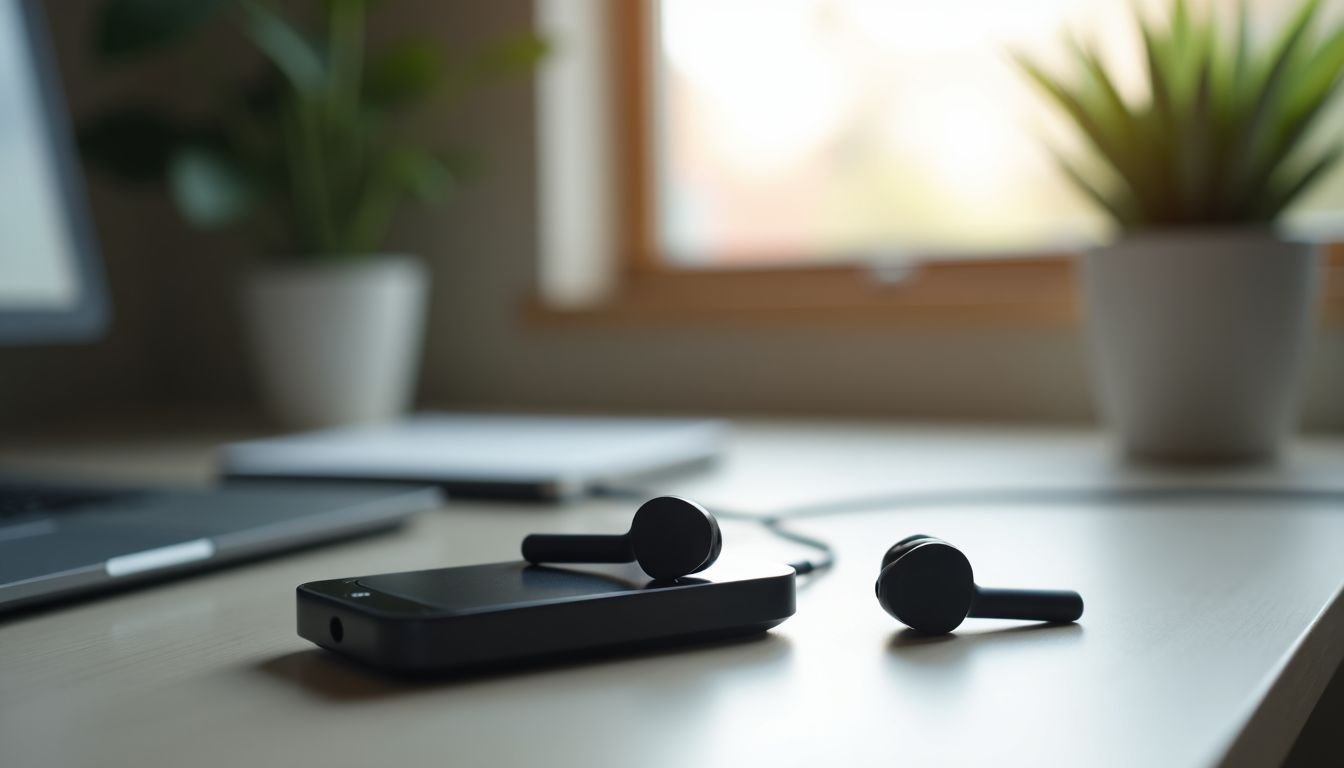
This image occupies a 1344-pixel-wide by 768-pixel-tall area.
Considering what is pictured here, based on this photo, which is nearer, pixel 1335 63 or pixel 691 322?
pixel 1335 63

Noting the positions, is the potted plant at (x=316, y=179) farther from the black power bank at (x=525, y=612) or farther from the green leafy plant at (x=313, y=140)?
the black power bank at (x=525, y=612)

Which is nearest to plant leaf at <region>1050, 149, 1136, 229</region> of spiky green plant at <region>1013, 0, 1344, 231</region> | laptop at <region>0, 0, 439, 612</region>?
spiky green plant at <region>1013, 0, 1344, 231</region>

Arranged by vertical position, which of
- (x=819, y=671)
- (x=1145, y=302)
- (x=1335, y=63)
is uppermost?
(x=1335, y=63)

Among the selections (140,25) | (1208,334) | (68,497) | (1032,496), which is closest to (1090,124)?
(1208,334)

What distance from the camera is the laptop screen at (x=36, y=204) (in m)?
0.87

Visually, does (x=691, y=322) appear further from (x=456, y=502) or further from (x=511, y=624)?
(x=511, y=624)

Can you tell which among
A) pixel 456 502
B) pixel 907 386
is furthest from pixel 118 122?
pixel 907 386

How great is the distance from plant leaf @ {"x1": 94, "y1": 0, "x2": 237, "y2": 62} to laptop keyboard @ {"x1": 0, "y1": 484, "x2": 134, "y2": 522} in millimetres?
531

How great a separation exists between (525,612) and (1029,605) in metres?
0.18

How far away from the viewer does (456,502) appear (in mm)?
772

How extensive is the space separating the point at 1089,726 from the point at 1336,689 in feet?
1.31

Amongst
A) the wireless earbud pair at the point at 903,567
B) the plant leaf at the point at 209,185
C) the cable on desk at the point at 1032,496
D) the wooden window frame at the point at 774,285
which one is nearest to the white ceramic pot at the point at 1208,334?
the cable on desk at the point at 1032,496

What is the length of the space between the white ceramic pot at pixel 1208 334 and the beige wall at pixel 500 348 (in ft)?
0.85

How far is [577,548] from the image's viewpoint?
0.45m
